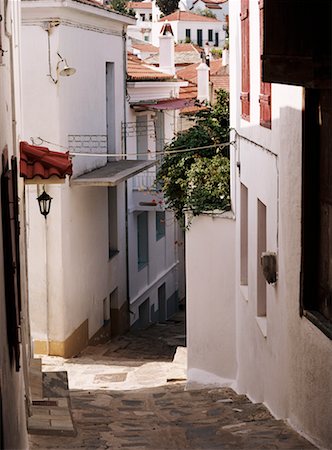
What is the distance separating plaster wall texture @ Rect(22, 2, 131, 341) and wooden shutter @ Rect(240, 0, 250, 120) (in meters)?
6.04

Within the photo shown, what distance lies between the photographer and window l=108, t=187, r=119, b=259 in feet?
79.1

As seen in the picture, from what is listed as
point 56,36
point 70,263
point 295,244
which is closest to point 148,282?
point 70,263

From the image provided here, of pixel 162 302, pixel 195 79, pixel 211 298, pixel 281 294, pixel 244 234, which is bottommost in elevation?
pixel 162 302

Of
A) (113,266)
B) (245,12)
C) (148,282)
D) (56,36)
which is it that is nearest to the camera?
(245,12)

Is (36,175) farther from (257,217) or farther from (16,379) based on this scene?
(16,379)

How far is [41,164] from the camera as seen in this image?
1262 centimetres

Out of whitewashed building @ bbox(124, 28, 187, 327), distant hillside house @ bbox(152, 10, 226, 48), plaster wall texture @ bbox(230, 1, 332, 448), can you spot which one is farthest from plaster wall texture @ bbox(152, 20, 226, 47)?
plaster wall texture @ bbox(230, 1, 332, 448)

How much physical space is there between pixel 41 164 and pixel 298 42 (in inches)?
213

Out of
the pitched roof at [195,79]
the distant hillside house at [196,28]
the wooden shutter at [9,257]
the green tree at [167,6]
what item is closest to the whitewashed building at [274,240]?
the wooden shutter at [9,257]

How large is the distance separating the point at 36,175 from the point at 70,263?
772 centimetres

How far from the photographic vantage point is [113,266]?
78.2 feet

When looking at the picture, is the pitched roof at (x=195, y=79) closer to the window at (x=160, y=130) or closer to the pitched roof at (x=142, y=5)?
the window at (x=160, y=130)

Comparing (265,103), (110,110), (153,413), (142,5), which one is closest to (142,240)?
(110,110)

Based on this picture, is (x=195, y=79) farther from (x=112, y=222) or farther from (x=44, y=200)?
(x=44, y=200)
